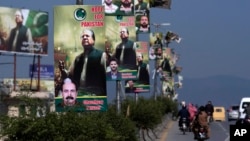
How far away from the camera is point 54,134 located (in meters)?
12.4

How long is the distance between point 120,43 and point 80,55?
29.2 feet

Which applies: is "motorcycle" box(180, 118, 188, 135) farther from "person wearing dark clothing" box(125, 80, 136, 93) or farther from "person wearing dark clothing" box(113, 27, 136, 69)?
"person wearing dark clothing" box(113, 27, 136, 69)

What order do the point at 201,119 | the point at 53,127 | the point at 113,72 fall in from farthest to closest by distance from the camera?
the point at 201,119 → the point at 113,72 → the point at 53,127

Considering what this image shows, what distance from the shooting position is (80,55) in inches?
691

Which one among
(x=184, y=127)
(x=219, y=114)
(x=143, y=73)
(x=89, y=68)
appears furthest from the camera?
(x=219, y=114)

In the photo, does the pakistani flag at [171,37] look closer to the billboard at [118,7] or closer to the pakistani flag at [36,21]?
the pakistani flag at [36,21]

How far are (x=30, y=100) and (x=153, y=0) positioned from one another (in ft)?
72.9

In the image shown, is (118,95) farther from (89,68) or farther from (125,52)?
(89,68)

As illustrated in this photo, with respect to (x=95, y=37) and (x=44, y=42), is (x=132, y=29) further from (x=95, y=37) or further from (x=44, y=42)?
(x=44, y=42)

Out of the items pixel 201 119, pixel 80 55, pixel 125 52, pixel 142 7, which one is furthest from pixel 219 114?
pixel 80 55

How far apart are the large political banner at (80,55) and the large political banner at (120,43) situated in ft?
21.9

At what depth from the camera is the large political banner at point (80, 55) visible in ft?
56.8

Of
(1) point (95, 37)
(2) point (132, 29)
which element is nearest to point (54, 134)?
(1) point (95, 37)

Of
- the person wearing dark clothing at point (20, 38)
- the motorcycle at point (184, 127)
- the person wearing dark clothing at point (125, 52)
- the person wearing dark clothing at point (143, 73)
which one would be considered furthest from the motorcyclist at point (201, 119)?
the person wearing dark clothing at point (20, 38)
